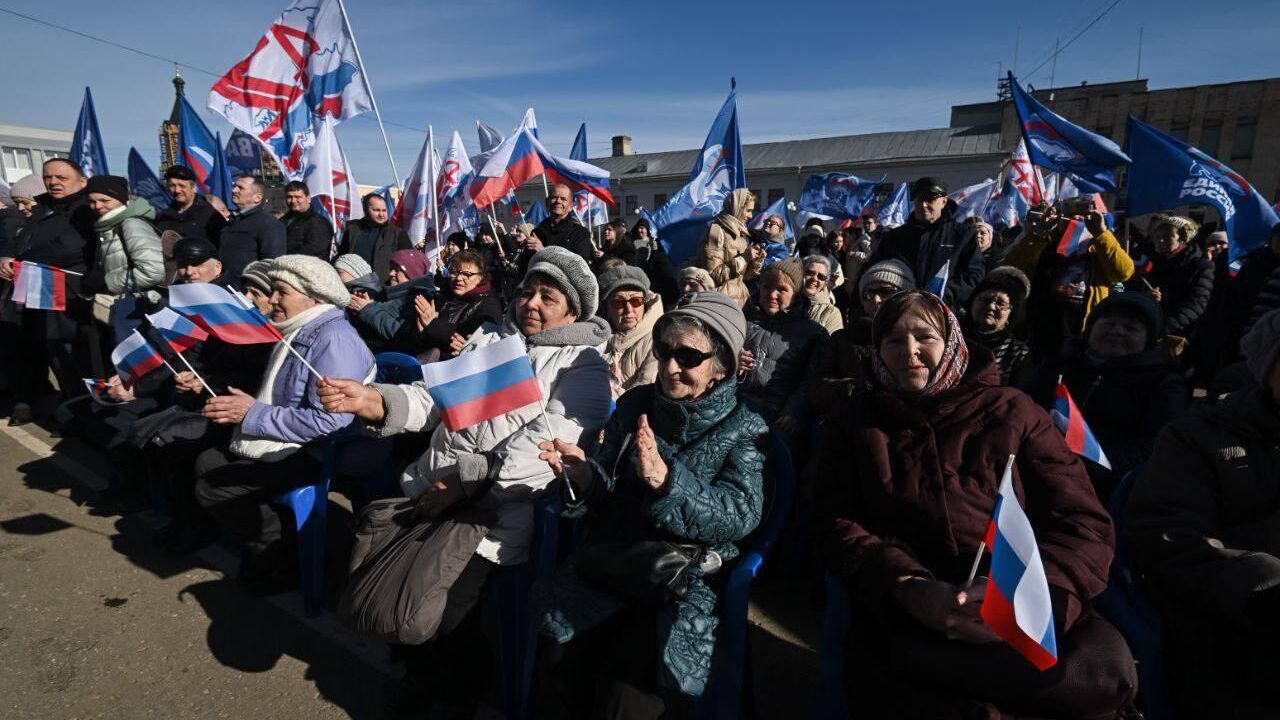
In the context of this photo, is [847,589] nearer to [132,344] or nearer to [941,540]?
[941,540]

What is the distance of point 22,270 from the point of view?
4.79 meters

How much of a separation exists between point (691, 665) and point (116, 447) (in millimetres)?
3845

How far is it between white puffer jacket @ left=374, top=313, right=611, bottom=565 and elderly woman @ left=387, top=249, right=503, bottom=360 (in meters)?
1.37

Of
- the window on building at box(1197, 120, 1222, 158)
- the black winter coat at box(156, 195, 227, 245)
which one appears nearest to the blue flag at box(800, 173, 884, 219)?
the black winter coat at box(156, 195, 227, 245)

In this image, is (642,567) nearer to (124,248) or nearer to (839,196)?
(124,248)

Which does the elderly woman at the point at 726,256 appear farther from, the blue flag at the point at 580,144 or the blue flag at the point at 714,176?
the blue flag at the point at 580,144

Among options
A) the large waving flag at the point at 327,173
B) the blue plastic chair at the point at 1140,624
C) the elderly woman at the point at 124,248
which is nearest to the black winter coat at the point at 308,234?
the large waving flag at the point at 327,173

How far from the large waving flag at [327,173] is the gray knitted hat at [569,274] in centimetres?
508

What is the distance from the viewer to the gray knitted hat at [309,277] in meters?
2.88

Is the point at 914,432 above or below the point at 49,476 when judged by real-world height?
above

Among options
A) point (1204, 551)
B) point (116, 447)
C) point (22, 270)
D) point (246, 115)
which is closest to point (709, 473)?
point (1204, 551)

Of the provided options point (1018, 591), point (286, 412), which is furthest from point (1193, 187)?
point (286, 412)

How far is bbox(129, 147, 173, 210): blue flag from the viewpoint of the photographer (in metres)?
9.30

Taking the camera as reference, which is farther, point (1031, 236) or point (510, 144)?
point (510, 144)
